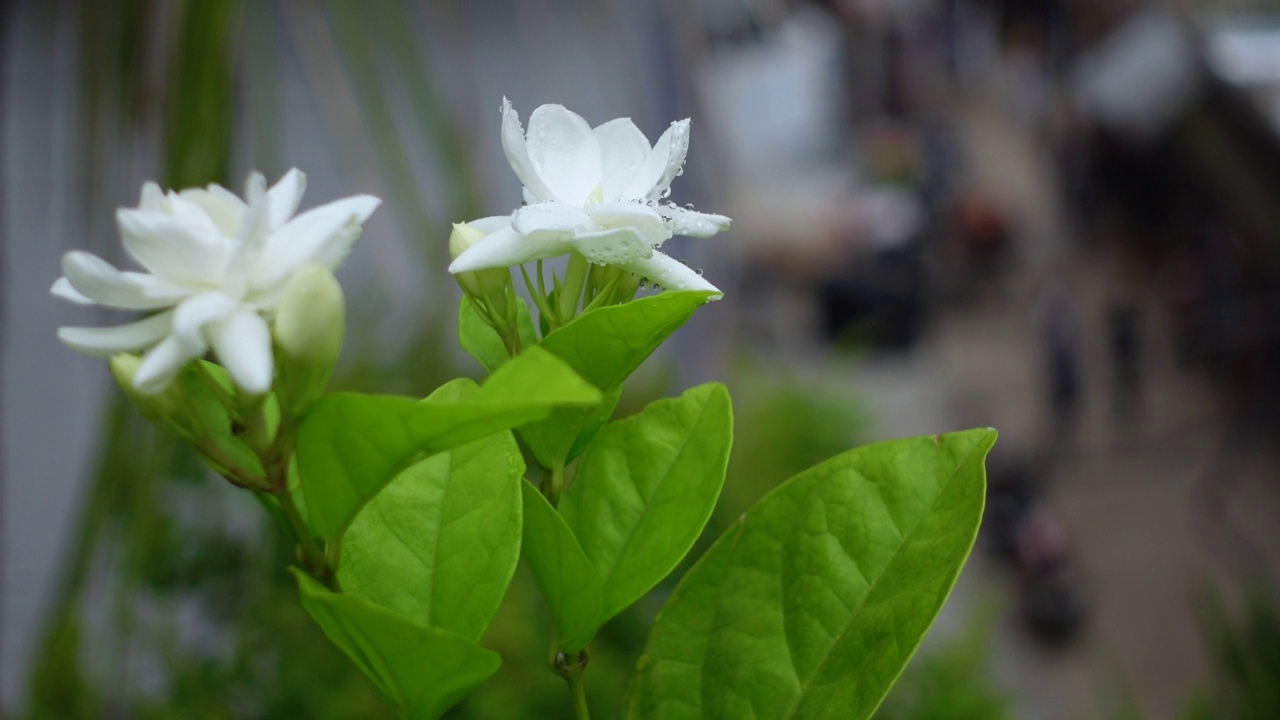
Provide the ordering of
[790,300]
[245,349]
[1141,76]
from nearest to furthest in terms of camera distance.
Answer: [245,349]
[1141,76]
[790,300]

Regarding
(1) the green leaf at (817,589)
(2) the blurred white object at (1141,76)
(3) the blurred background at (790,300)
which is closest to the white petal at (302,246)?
(1) the green leaf at (817,589)

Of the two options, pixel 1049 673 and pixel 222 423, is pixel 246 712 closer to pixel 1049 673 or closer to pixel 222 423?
pixel 222 423

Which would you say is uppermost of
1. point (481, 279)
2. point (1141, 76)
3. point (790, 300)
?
point (481, 279)

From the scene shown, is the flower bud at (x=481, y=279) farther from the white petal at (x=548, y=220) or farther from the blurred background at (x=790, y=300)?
the blurred background at (x=790, y=300)

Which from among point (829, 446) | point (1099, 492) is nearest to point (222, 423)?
point (829, 446)

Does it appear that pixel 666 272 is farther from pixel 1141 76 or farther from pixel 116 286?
pixel 1141 76

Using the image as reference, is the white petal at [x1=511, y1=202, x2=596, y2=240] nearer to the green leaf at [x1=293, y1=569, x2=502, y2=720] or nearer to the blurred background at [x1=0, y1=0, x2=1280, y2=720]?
the green leaf at [x1=293, y1=569, x2=502, y2=720]

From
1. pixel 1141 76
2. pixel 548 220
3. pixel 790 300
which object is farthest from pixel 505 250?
pixel 790 300
